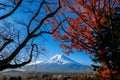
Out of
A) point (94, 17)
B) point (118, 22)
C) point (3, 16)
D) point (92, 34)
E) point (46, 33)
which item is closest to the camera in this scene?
point (3, 16)

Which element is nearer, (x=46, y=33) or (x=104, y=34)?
(x=46, y=33)

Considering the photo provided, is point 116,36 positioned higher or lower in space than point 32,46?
higher

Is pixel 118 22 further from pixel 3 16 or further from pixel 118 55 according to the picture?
pixel 3 16

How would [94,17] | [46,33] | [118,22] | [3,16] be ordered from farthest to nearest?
[118,22] < [94,17] < [46,33] < [3,16]

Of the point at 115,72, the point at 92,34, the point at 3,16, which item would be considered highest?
the point at 92,34

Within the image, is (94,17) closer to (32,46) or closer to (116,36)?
(116,36)

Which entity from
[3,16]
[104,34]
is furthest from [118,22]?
[3,16]

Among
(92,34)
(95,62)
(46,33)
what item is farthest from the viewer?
(95,62)

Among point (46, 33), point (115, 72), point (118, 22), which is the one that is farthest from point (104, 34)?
point (46, 33)

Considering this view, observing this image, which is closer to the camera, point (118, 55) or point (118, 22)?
point (118, 55)

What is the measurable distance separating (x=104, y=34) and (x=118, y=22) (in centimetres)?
193

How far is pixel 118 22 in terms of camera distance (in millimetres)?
26625

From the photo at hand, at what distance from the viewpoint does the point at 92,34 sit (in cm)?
2458

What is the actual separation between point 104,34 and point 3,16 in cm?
1786
